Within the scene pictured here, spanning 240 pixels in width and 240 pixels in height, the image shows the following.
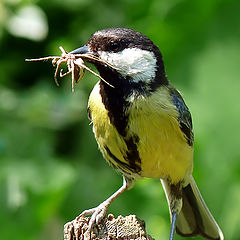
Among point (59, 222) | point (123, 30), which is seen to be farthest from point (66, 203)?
point (123, 30)

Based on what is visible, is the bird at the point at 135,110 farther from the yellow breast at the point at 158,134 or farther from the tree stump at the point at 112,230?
the tree stump at the point at 112,230

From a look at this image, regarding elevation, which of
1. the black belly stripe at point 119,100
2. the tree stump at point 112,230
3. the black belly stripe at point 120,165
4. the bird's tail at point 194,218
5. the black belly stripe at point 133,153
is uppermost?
the black belly stripe at point 119,100

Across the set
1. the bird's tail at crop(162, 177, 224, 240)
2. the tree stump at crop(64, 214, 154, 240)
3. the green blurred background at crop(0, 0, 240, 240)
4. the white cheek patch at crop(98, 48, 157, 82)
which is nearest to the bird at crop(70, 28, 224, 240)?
the white cheek patch at crop(98, 48, 157, 82)

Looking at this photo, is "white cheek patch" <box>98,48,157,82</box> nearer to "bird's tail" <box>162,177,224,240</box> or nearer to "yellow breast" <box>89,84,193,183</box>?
"yellow breast" <box>89,84,193,183</box>

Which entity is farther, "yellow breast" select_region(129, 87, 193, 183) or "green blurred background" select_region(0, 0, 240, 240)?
"green blurred background" select_region(0, 0, 240, 240)

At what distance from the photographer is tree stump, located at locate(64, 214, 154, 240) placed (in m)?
3.66

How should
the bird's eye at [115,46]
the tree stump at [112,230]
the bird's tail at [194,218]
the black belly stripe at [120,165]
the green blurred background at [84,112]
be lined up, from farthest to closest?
the green blurred background at [84,112]
the bird's tail at [194,218]
the black belly stripe at [120,165]
the bird's eye at [115,46]
the tree stump at [112,230]

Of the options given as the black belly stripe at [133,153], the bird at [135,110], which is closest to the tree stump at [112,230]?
the bird at [135,110]

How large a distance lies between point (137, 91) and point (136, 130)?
20cm

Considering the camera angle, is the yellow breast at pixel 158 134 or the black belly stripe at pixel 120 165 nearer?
the yellow breast at pixel 158 134

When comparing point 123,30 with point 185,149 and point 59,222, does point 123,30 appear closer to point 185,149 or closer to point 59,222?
point 185,149

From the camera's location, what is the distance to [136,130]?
412 cm

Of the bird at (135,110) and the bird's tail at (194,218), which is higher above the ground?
the bird at (135,110)

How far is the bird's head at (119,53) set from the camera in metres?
4.05
